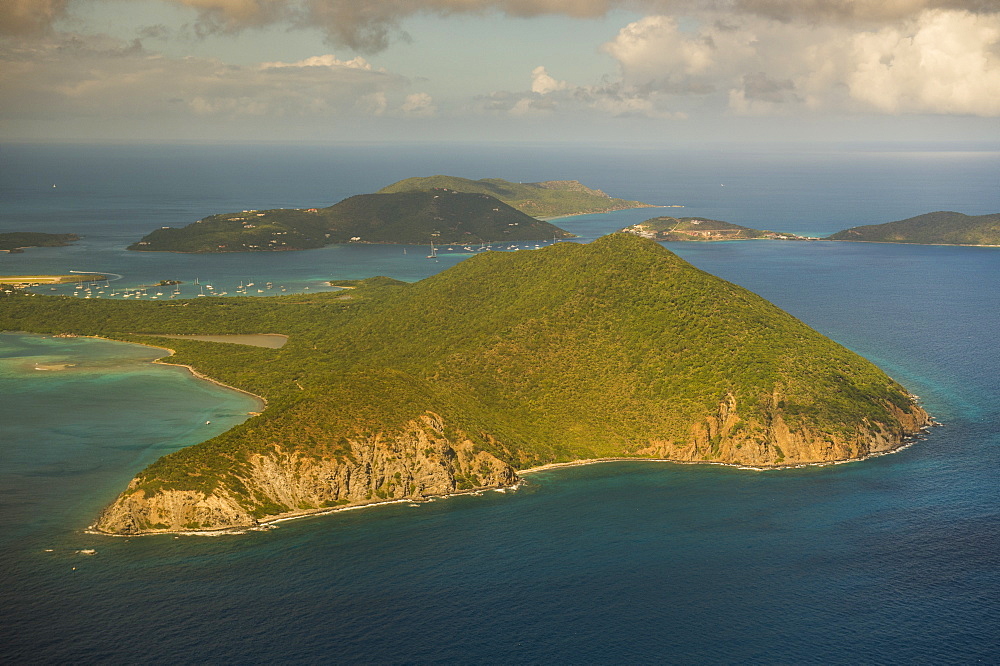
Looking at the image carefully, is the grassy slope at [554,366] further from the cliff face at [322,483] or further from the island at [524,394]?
the cliff face at [322,483]

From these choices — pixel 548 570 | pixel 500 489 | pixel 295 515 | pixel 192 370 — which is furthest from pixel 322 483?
pixel 192 370

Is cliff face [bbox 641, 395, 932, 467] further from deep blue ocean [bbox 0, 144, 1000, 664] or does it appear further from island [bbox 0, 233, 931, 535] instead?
deep blue ocean [bbox 0, 144, 1000, 664]

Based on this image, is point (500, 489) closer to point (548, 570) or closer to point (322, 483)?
point (322, 483)

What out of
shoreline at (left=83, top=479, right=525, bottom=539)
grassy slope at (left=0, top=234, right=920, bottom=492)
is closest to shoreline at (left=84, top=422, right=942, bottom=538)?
shoreline at (left=83, top=479, right=525, bottom=539)

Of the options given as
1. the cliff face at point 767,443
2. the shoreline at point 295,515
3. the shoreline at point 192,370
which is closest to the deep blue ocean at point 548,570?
the shoreline at point 295,515

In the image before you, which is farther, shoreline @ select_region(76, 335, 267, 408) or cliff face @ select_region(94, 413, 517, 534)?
shoreline @ select_region(76, 335, 267, 408)

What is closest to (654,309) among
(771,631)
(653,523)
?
(653,523)
